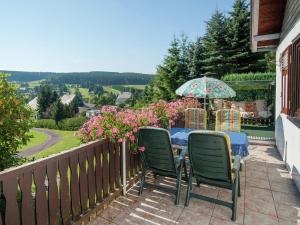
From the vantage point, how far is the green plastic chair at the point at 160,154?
3283mm

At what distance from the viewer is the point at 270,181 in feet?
13.9

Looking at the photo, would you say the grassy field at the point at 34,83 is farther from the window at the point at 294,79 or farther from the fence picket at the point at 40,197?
the fence picket at the point at 40,197

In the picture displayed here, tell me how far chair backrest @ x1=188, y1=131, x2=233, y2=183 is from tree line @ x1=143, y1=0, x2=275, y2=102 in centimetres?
1586

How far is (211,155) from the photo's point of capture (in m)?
3.02

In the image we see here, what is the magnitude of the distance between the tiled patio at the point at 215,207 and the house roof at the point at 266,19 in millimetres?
4051

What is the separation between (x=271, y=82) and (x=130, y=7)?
9.66 meters

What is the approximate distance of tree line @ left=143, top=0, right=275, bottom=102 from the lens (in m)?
18.1

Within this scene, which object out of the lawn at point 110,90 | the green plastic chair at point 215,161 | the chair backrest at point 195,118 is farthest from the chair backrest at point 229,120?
the lawn at point 110,90

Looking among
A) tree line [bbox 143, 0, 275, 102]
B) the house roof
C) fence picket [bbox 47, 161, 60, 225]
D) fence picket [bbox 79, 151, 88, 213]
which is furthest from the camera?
tree line [bbox 143, 0, 275, 102]

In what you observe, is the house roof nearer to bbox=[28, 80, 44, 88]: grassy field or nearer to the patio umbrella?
the patio umbrella

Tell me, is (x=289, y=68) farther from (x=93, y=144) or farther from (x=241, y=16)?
(x=241, y=16)

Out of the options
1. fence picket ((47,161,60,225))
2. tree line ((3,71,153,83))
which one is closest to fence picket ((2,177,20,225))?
fence picket ((47,161,60,225))

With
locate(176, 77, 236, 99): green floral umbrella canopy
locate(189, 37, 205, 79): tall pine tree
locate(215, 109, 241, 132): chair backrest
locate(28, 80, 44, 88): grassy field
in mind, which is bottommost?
locate(215, 109, 241, 132): chair backrest

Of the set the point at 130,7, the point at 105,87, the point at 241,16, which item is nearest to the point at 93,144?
the point at 130,7
